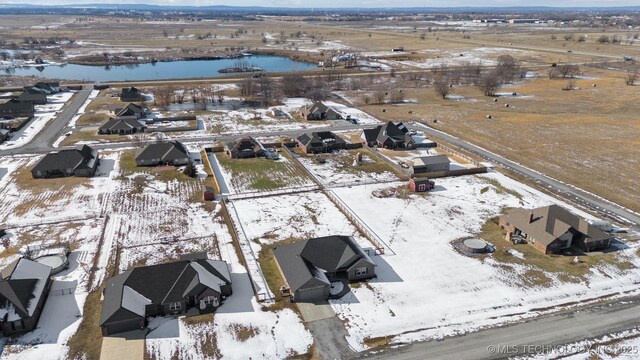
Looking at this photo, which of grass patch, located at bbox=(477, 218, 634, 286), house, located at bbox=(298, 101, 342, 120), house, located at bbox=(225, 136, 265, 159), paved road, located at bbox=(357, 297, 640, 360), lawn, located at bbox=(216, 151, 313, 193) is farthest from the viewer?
house, located at bbox=(298, 101, 342, 120)

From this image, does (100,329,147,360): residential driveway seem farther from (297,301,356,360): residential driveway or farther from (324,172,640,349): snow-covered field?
(324,172,640,349): snow-covered field

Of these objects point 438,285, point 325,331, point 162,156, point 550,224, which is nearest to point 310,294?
point 325,331

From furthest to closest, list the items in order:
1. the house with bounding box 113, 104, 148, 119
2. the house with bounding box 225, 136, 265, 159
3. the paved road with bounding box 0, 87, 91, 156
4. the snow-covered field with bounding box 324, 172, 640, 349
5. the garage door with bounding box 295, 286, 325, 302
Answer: the house with bounding box 113, 104, 148, 119 < the paved road with bounding box 0, 87, 91, 156 < the house with bounding box 225, 136, 265, 159 < the garage door with bounding box 295, 286, 325, 302 < the snow-covered field with bounding box 324, 172, 640, 349

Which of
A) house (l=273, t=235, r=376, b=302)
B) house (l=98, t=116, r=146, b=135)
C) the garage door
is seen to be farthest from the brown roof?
house (l=98, t=116, r=146, b=135)

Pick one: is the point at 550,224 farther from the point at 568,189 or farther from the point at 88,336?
the point at 88,336

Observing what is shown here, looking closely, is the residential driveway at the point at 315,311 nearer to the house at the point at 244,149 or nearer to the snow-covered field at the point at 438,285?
the snow-covered field at the point at 438,285

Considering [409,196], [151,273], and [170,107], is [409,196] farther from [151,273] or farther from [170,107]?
[170,107]

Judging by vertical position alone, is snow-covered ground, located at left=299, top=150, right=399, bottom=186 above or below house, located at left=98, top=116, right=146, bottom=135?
below
